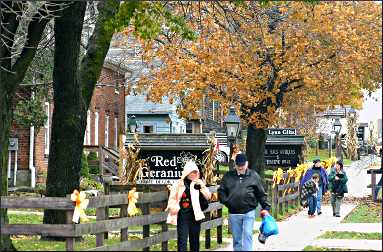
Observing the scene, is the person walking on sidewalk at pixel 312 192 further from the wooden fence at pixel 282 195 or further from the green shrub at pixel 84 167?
the green shrub at pixel 84 167

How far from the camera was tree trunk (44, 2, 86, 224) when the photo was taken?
57.5 feet

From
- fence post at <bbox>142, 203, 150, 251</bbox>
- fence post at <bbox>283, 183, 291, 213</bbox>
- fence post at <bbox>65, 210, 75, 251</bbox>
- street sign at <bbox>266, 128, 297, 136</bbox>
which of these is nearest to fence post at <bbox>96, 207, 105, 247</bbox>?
fence post at <bbox>65, 210, 75, 251</bbox>

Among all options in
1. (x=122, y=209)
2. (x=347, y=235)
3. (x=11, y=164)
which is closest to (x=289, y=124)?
(x=11, y=164)

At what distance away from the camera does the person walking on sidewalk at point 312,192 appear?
85.6ft

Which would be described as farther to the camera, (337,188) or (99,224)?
(337,188)

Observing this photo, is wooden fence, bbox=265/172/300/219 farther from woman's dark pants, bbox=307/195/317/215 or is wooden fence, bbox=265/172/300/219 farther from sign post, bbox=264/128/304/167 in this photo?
sign post, bbox=264/128/304/167

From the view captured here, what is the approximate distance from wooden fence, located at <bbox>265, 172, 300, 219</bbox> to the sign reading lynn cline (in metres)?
3.44

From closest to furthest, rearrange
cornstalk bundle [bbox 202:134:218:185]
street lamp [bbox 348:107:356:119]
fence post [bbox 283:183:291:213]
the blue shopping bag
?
the blue shopping bag → cornstalk bundle [bbox 202:134:218:185] → fence post [bbox 283:183:291:213] → street lamp [bbox 348:107:356:119]

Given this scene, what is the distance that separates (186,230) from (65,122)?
4235mm

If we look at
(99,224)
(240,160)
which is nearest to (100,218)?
(99,224)

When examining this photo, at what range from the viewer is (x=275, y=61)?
29.8m

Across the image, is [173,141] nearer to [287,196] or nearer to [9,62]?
[287,196]

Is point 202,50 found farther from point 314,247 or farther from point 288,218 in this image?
point 314,247

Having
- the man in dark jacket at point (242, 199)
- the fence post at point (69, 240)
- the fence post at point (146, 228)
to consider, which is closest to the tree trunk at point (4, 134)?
the fence post at point (69, 240)
